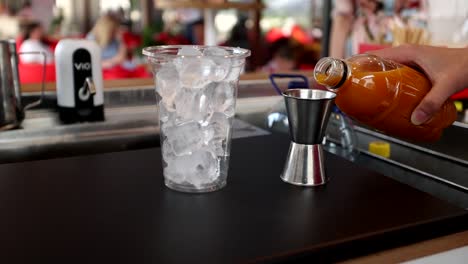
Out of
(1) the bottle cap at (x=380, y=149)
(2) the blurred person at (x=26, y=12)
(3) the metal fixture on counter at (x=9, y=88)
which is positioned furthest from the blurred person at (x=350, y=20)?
(2) the blurred person at (x=26, y=12)

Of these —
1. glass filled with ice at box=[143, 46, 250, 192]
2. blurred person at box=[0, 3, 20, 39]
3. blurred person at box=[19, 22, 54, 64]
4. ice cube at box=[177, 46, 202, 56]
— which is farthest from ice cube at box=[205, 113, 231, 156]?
blurred person at box=[0, 3, 20, 39]

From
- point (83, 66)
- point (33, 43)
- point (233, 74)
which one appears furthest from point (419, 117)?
point (33, 43)

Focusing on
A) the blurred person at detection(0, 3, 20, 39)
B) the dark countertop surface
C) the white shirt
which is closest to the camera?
the dark countertop surface

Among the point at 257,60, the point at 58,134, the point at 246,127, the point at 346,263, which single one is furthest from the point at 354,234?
the point at 257,60

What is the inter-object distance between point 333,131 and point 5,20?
168 inches

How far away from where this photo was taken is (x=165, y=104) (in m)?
0.76

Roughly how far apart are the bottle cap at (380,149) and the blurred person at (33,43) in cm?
314

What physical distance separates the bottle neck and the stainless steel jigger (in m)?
0.03

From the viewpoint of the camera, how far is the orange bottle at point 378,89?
77cm

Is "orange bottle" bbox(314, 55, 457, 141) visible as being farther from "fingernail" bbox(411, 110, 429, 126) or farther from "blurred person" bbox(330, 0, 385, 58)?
"blurred person" bbox(330, 0, 385, 58)

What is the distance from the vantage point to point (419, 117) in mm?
792

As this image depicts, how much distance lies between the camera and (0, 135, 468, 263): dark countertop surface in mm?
569

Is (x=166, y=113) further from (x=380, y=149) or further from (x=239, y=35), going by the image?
(x=239, y=35)

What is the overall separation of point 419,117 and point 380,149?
342mm
